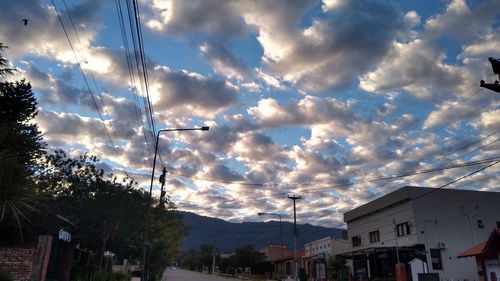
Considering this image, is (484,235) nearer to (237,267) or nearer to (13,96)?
(13,96)

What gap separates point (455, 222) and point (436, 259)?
4481 millimetres

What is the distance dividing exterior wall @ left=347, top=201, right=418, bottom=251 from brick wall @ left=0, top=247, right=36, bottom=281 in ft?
115

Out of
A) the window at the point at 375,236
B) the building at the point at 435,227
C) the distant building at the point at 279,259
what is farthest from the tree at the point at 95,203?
the distant building at the point at 279,259

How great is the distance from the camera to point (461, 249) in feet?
139

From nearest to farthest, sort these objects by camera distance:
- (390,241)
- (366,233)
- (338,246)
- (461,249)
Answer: (461,249), (390,241), (366,233), (338,246)

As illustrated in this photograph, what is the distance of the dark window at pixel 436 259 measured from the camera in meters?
41.7

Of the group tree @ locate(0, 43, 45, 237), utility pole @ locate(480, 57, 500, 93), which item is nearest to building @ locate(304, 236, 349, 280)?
utility pole @ locate(480, 57, 500, 93)

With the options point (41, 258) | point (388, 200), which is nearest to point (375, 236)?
point (388, 200)

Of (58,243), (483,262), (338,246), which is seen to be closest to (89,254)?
(58,243)

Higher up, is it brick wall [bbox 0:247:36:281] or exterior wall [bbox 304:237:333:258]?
exterior wall [bbox 304:237:333:258]

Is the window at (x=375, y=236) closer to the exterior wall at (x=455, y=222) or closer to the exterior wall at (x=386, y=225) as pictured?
the exterior wall at (x=386, y=225)

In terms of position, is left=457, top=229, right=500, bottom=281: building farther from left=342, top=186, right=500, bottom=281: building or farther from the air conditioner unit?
the air conditioner unit

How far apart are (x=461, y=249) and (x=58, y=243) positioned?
120ft

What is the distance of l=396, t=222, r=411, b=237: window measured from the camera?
44.0 meters
